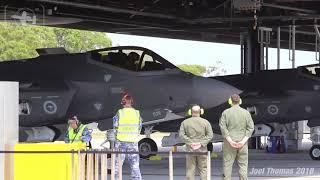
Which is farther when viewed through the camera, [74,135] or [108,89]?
[108,89]

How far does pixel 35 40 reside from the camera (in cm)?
5094

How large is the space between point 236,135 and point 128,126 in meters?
1.87

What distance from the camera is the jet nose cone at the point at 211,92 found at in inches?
666

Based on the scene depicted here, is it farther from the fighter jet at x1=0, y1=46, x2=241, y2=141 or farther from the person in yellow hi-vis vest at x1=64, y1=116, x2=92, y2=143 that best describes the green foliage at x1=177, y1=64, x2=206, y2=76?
the person in yellow hi-vis vest at x1=64, y1=116, x2=92, y2=143

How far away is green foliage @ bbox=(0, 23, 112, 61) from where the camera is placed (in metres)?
48.1

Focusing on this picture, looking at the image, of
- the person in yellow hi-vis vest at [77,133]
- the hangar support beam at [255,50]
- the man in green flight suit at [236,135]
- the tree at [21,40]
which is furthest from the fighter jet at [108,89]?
the tree at [21,40]

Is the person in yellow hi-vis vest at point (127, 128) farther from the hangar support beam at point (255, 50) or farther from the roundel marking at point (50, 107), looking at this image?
the hangar support beam at point (255, 50)

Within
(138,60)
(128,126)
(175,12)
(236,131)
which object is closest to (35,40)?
(175,12)

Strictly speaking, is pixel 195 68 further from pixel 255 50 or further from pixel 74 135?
pixel 74 135

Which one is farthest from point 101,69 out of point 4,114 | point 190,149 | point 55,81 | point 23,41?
point 23,41

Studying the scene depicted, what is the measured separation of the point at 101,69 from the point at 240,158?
271 inches

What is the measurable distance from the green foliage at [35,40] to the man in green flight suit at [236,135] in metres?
33.8

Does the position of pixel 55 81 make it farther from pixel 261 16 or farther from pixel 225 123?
pixel 261 16

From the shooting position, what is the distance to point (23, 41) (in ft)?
164
